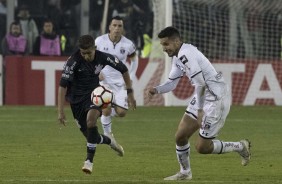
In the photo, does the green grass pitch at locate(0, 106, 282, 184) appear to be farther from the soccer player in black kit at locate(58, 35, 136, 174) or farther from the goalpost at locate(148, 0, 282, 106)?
the goalpost at locate(148, 0, 282, 106)

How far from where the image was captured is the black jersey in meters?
13.5

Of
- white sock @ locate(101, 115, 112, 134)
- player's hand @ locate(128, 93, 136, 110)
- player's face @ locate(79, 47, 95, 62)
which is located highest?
player's face @ locate(79, 47, 95, 62)

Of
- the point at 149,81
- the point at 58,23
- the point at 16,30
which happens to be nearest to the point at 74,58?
the point at 149,81

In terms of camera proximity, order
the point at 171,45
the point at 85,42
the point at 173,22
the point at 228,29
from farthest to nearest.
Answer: the point at 228,29, the point at 173,22, the point at 85,42, the point at 171,45

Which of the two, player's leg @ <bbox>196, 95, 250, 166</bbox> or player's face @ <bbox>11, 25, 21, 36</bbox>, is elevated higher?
player's face @ <bbox>11, 25, 21, 36</bbox>

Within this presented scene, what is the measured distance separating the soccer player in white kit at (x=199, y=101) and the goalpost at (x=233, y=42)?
1310 cm

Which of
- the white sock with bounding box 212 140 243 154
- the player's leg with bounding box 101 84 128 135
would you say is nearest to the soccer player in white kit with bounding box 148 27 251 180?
the white sock with bounding box 212 140 243 154

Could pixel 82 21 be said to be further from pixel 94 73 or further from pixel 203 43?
pixel 94 73

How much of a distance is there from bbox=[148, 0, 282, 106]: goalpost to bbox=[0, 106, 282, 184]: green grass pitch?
1531 millimetres

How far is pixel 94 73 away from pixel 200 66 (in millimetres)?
2042

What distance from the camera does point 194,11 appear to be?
27.4m

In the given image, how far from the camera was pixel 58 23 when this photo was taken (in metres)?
28.0

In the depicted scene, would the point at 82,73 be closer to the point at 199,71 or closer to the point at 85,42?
the point at 85,42

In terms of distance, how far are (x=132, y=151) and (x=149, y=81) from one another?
9744 mm
